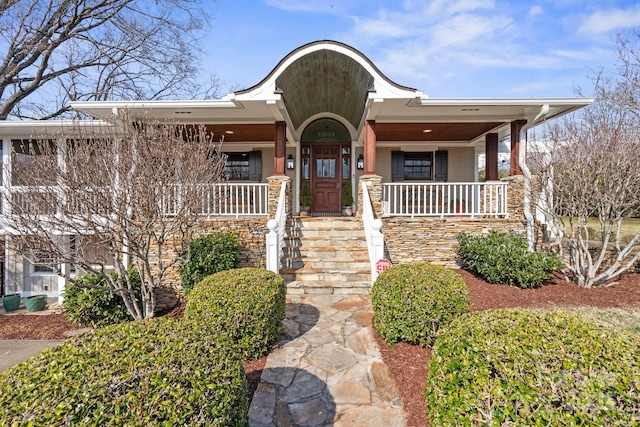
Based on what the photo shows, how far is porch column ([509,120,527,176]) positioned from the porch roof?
0.48ft

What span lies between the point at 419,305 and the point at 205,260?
13.1 feet

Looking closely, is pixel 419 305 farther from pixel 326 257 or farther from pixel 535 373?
pixel 326 257

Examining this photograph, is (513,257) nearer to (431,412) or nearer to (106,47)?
(431,412)

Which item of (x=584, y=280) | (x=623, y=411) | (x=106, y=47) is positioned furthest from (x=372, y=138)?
(x=106, y=47)

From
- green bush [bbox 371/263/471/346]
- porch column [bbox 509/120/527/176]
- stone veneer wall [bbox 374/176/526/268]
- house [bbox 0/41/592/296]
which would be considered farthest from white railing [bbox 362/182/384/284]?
porch column [bbox 509/120/527/176]

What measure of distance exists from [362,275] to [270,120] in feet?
15.2

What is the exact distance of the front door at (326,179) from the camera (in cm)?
1005

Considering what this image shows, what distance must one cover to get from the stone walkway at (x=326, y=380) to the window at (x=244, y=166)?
6655mm

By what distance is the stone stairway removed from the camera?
5531 mm

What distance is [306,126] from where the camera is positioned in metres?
9.99

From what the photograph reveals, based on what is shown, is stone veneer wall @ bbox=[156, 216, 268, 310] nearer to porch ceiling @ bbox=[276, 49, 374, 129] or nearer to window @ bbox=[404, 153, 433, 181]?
porch ceiling @ bbox=[276, 49, 374, 129]

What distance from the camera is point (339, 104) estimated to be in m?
9.03

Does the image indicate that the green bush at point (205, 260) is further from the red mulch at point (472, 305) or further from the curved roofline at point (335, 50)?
the curved roofline at point (335, 50)

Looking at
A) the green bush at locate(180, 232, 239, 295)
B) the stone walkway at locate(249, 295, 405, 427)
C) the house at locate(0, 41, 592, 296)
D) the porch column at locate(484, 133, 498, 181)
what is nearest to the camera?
the stone walkway at locate(249, 295, 405, 427)
